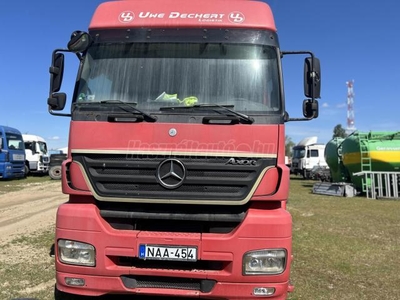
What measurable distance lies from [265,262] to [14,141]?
25.2 meters

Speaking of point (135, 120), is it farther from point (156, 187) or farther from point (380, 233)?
point (380, 233)

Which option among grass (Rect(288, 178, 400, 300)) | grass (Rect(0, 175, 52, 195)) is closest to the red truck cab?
grass (Rect(288, 178, 400, 300))

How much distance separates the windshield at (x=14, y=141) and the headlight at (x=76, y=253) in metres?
23.0

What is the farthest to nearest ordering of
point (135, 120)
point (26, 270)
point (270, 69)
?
point (26, 270), point (270, 69), point (135, 120)

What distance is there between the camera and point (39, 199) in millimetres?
14047

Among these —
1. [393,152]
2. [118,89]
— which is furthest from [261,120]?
[393,152]

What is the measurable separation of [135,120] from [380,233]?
7.16 meters

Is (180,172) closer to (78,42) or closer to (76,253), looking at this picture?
(76,253)

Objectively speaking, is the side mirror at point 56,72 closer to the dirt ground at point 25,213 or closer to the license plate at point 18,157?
the dirt ground at point 25,213

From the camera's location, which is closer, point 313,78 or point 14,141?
point 313,78

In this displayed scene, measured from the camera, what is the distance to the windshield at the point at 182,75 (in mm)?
4023

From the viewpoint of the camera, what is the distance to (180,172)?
12.1 ft

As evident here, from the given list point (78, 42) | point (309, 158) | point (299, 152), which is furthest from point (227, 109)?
point (299, 152)

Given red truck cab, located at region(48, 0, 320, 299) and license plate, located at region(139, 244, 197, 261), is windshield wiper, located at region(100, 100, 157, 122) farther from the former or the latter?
license plate, located at region(139, 244, 197, 261)
